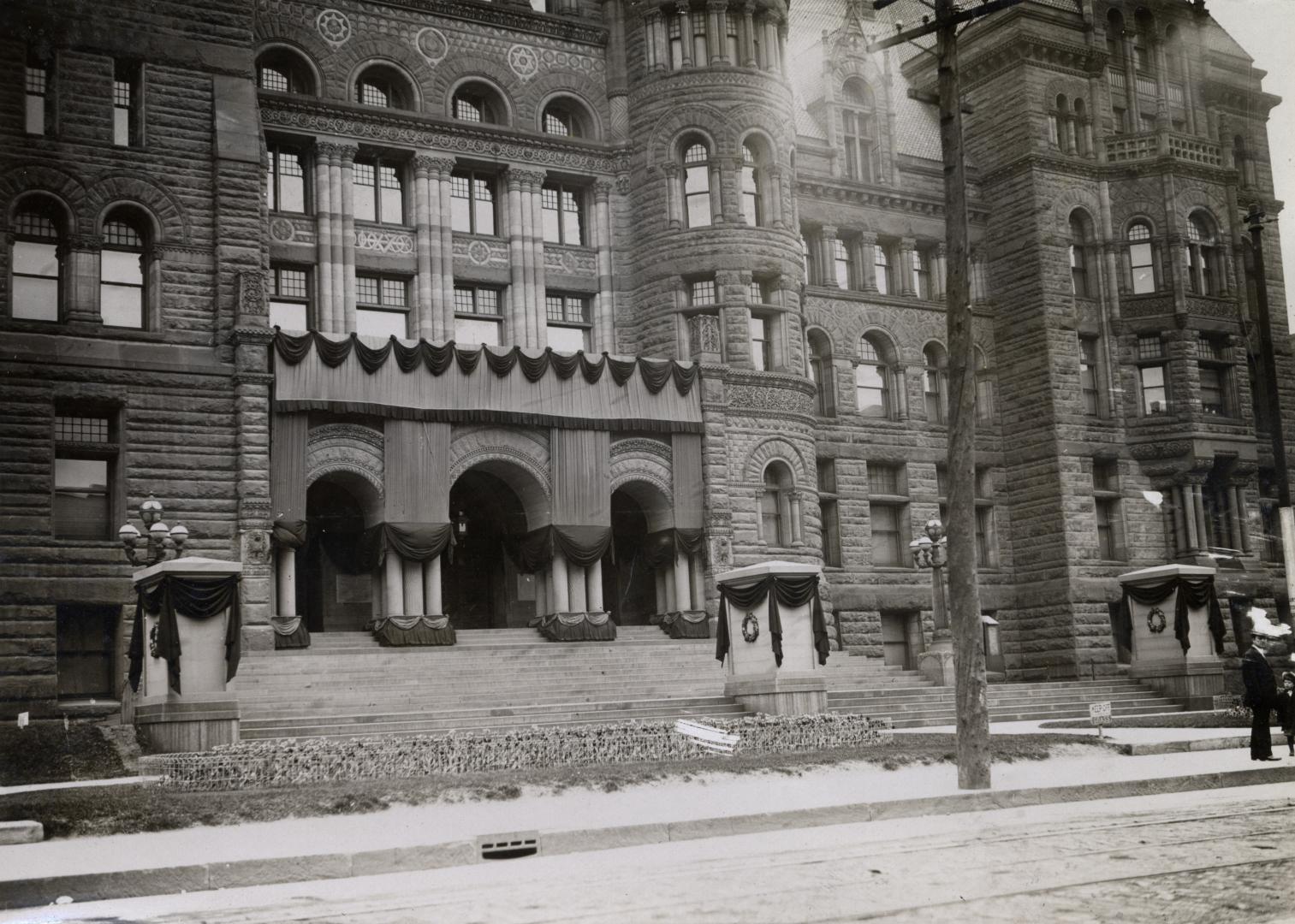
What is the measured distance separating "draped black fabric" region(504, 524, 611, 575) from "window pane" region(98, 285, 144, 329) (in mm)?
10775

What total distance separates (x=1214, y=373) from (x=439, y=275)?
26463 millimetres

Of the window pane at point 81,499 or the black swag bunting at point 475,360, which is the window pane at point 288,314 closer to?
the black swag bunting at point 475,360

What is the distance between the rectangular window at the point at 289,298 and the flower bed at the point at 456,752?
Result: 1783cm

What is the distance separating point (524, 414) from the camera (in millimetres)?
35250

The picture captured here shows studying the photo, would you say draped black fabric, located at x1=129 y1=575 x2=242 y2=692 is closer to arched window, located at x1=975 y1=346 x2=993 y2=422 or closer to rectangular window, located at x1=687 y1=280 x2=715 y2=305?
rectangular window, located at x1=687 y1=280 x2=715 y2=305

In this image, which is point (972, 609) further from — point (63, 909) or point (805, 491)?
point (805, 491)

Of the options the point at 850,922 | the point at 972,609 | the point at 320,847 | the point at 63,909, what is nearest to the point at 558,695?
the point at 972,609

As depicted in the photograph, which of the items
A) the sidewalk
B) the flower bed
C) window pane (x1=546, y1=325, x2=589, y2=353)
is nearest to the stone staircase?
the flower bed

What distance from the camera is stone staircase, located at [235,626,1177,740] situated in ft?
80.3

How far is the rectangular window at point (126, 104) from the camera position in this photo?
110ft

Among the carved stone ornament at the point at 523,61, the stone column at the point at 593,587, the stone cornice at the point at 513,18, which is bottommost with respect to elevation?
the stone column at the point at 593,587

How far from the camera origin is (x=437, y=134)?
128ft

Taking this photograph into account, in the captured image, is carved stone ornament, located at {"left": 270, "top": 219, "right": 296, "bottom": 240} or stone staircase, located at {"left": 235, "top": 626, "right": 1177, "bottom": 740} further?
carved stone ornament, located at {"left": 270, "top": 219, "right": 296, "bottom": 240}

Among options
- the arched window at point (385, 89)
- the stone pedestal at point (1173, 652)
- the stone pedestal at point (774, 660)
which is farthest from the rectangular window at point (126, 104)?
the stone pedestal at point (1173, 652)
